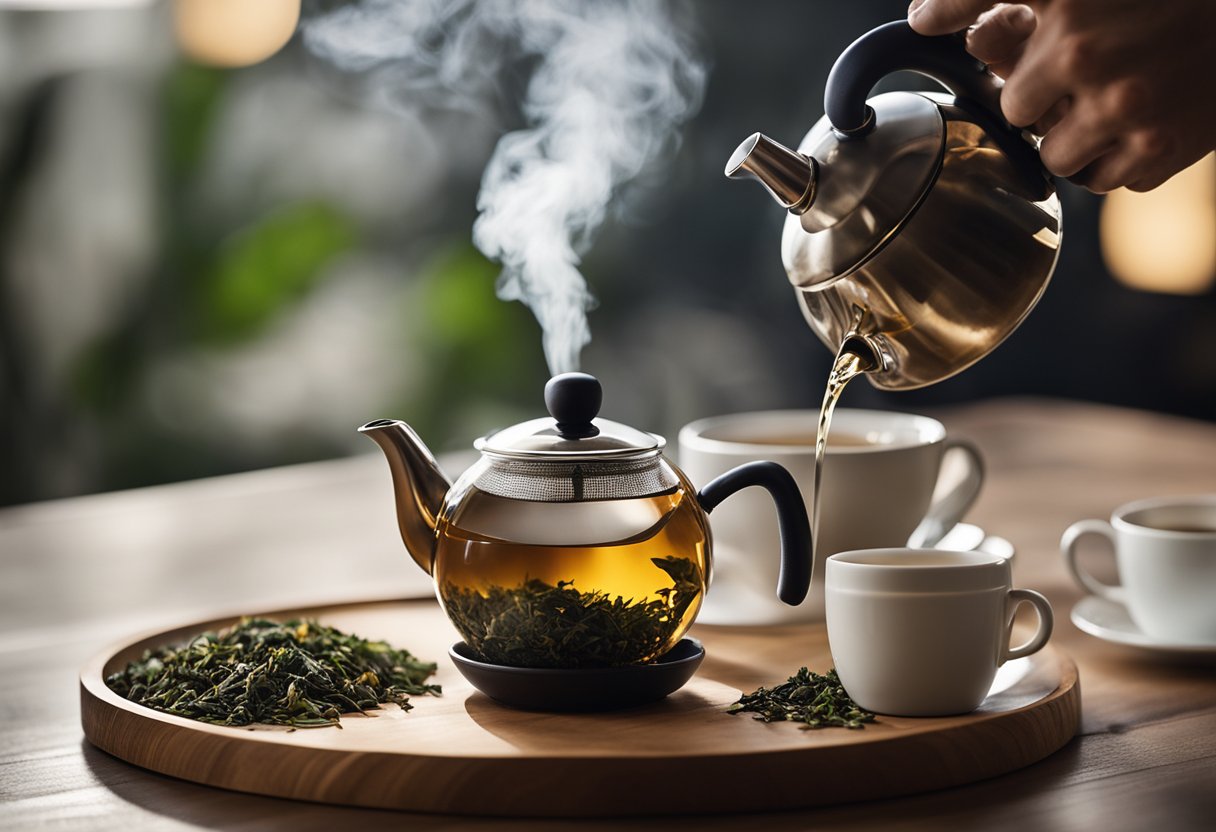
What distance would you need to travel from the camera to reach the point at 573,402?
3.32 feet

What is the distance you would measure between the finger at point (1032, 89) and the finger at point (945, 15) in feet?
0.16

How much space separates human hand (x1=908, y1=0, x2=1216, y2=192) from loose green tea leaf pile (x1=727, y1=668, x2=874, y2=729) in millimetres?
440

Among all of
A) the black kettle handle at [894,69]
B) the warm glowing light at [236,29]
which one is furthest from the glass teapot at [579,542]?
the warm glowing light at [236,29]

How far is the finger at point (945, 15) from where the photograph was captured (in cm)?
101

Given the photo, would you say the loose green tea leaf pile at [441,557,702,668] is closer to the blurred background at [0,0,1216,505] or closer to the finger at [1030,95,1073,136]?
the finger at [1030,95,1073,136]

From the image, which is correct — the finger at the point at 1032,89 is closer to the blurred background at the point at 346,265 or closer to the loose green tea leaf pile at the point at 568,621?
the loose green tea leaf pile at the point at 568,621

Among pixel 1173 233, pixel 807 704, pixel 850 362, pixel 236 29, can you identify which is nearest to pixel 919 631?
pixel 807 704

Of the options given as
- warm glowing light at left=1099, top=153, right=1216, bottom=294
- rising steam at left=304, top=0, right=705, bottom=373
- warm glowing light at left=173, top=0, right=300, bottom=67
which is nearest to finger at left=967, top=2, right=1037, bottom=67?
rising steam at left=304, top=0, right=705, bottom=373

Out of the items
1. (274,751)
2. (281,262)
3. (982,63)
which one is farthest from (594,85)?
(274,751)

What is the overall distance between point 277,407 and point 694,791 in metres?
2.77

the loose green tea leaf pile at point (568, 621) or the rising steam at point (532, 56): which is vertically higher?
the rising steam at point (532, 56)

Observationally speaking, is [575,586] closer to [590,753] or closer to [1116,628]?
[590,753]

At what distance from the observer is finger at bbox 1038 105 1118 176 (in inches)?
39.9

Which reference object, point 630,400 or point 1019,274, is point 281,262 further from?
point 1019,274
